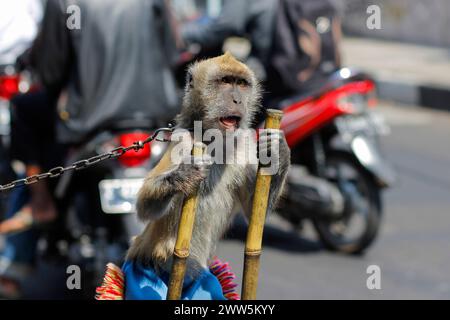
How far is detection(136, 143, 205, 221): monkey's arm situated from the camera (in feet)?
9.17

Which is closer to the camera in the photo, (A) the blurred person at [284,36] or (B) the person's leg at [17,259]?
(B) the person's leg at [17,259]

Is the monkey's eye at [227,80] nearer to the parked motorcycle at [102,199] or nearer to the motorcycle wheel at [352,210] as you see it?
the parked motorcycle at [102,199]

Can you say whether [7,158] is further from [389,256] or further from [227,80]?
[227,80]

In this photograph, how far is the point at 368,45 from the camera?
1739 centimetres

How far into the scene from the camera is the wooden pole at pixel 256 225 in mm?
2674

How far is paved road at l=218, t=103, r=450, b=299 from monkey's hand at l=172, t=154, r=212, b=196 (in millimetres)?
2708

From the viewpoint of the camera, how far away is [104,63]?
17.2 feet

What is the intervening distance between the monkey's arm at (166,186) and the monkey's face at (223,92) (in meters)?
0.19

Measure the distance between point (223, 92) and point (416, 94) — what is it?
10.2m
